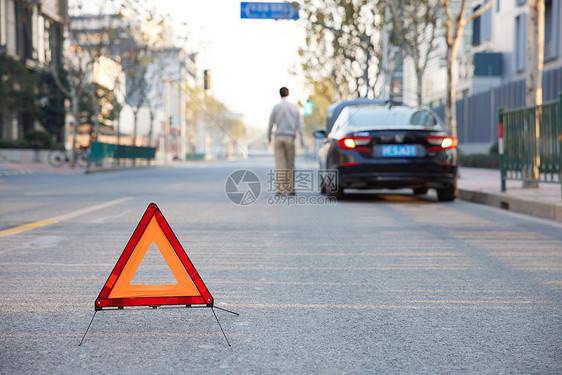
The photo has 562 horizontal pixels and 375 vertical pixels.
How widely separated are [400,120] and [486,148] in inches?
854

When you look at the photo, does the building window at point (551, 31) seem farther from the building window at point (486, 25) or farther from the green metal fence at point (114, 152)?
the green metal fence at point (114, 152)

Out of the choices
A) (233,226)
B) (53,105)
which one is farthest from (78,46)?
(233,226)

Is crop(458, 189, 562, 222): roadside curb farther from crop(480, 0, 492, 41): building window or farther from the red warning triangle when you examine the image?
crop(480, 0, 492, 41): building window

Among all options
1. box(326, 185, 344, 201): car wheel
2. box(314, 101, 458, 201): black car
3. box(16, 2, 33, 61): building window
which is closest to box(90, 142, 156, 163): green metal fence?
box(16, 2, 33, 61): building window

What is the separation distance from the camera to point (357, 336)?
126 inches

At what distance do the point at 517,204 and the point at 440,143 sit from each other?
149cm

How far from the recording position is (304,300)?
13.0 feet

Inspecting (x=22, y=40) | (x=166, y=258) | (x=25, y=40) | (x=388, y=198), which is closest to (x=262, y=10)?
(x=388, y=198)

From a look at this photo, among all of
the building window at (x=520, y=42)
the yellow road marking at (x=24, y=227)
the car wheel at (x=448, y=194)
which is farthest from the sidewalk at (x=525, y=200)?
the building window at (x=520, y=42)

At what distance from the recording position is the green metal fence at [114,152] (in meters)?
28.2

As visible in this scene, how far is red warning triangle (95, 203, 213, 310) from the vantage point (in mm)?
3180

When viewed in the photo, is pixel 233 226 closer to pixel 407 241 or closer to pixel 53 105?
pixel 407 241

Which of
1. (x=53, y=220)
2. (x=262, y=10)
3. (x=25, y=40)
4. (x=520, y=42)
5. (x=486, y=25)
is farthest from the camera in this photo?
(x=25, y=40)

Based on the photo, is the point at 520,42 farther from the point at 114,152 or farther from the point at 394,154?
the point at 394,154
